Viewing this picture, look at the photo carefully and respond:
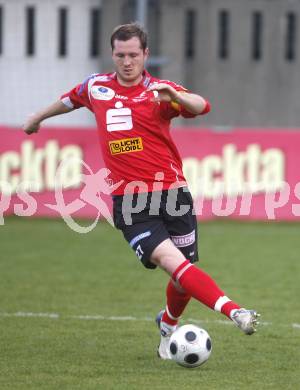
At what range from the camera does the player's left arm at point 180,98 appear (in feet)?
20.1

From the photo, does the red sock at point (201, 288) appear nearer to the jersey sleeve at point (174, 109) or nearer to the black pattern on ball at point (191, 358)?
the black pattern on ball at point (191, 358)

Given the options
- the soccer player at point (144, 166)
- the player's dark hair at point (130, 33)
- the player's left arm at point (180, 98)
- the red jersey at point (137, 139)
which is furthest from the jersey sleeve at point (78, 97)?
the player's left arm at point (180, 98)

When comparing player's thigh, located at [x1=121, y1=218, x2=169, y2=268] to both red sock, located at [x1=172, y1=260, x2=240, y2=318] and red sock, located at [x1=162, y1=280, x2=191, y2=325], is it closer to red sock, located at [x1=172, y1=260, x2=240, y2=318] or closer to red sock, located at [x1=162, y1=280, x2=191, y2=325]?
red sock, located at [x1=172, y1=260, x2=240, y2=318]

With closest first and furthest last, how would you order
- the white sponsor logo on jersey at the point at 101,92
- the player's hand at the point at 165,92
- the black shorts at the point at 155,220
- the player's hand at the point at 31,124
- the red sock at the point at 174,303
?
the player's hand at the point at 165,92
the black shorts at the point at 155,220
the white sponsor logo on jersey at the point at 101,92
the red sock at the point at 174,303
the player's hand at the point at 31,124

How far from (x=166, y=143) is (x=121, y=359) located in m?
1.44

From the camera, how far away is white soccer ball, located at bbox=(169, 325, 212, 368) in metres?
6.36

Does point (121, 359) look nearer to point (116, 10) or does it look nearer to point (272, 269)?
point (272, 269)

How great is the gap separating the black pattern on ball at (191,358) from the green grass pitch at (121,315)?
0.29ft

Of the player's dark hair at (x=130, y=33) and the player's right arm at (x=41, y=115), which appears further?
the player's right arm at (x=41, y=115)

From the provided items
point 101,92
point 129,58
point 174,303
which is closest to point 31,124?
point 101,92

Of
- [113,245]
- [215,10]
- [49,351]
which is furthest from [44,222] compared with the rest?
[215,10]

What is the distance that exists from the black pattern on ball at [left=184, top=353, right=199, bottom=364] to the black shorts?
63 cm

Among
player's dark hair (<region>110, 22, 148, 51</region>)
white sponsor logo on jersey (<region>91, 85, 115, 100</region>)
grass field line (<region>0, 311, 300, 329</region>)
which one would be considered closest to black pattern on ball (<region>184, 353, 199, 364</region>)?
white sponsor logo on jersey (<region>91, 85, 115, 100</region>)

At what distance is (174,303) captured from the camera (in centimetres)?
707
